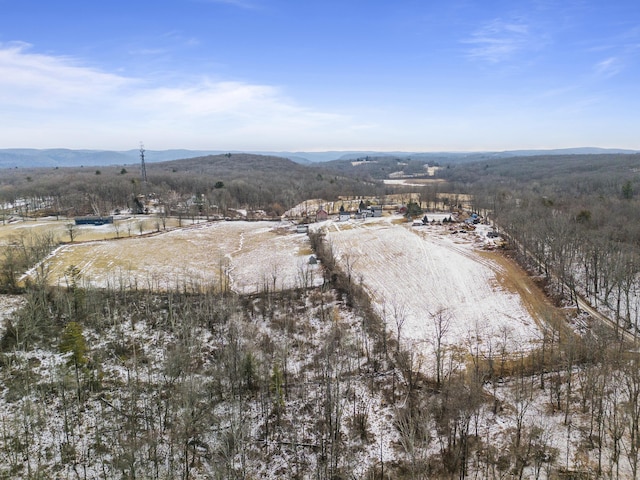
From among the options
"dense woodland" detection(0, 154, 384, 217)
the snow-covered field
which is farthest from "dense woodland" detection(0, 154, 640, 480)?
"dense woodland" detection(0, 154, 384, 217)

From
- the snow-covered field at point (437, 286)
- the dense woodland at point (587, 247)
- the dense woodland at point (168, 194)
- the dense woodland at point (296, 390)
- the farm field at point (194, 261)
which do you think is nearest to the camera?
the dense woodland at point (296, 390)

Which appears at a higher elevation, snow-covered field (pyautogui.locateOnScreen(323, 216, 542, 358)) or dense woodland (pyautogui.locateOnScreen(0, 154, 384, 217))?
dense woodland (pyautogui.locateOnScreen(0, 154, 384, 217))

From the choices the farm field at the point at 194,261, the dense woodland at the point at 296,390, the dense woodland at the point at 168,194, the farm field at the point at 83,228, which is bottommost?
the dense woodland at the point at 296,390

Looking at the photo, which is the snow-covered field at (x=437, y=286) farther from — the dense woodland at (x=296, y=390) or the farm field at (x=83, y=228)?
the farm field at (x=83, y=228)

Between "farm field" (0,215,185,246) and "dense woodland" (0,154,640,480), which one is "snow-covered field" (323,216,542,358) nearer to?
"dense woodland" (0,154,640,480)

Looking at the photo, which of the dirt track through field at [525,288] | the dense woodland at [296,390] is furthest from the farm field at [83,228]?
the dirt track through field at [525,288]

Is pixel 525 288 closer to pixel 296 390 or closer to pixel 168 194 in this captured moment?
pixel 296 390
